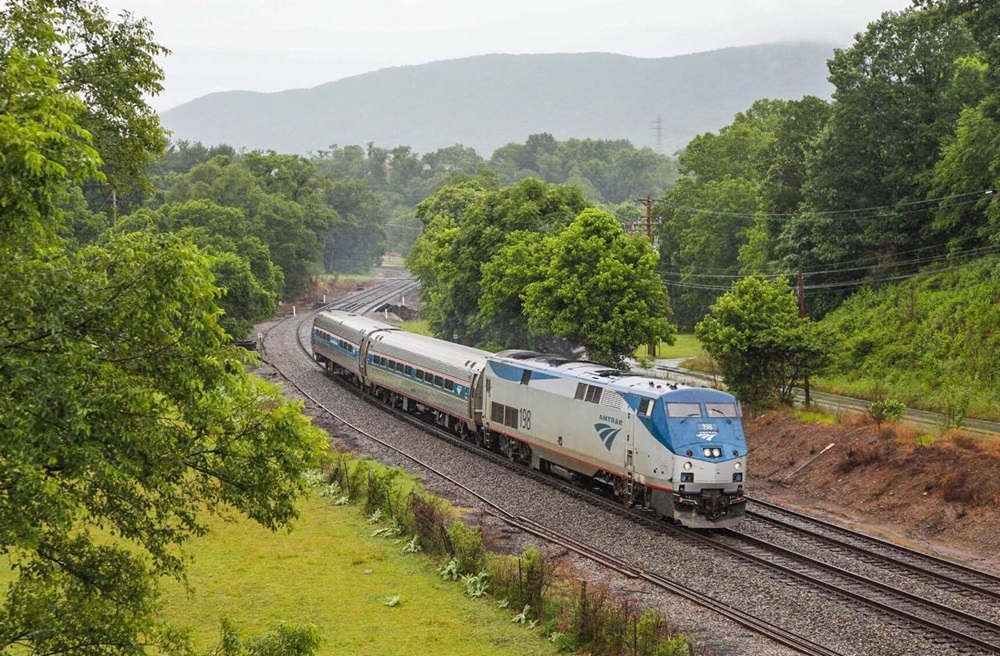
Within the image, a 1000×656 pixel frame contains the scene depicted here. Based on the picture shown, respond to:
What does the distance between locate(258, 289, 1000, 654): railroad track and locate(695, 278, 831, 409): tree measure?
10.1 meters

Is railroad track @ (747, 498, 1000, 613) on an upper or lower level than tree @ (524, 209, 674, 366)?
lower

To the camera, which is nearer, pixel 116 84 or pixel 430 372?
pixel 116 84

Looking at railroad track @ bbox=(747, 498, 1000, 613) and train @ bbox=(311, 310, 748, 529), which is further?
train @ bbox=(311, 310, 748, 529)

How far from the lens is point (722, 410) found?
2650 centimetres

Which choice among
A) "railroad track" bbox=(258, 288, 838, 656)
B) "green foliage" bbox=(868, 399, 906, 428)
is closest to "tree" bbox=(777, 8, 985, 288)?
"green foliage" bbox=(868, 399, 906, 428)

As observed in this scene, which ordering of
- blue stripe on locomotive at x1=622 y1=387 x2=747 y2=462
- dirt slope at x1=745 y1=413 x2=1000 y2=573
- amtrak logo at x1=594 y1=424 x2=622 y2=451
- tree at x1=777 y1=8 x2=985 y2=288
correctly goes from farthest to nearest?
1. tree at x1=777 y1=8 x2=985 y2=288
2. amtrak logo at x1=594 y1=424 x2=622 y2=451
3. dirt slope at x1=745 y1=413 x2=1000 y2=573
4. blue stripe on locomotive at x1=622 y1=387 x2=747 y2=462

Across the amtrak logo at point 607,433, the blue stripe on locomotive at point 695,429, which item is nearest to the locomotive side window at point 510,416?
the amtrak logo at point 607,433

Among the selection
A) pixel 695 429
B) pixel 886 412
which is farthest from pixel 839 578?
pixel 886 412

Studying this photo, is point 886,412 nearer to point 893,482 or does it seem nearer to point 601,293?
point 893,482

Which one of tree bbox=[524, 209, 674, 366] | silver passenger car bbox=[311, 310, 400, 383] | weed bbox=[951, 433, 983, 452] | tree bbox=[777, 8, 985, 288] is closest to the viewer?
weed bbox=[951, 433, 983, 452]

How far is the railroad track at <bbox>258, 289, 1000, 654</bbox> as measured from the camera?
18.4 meters

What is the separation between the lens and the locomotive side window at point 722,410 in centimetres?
2630

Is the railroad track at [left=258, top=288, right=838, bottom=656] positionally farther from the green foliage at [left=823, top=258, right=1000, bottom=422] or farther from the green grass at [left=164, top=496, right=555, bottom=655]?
the green foliage at [left=823, top=258, right=1000, bottom=422]

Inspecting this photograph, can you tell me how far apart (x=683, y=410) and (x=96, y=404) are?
62.3ft
